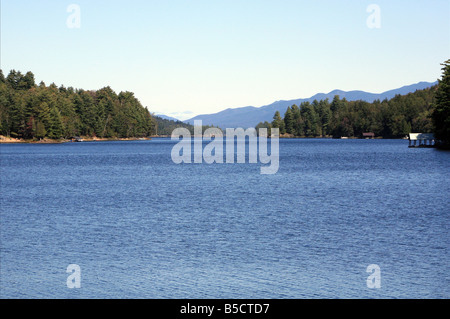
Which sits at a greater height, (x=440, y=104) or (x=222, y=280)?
(x=440, y=104)

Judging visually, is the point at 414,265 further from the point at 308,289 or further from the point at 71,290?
the point at 71,290

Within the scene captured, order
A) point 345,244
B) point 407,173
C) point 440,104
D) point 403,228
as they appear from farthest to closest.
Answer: point 440,104 < point 407,173 < point 403,228 < point 345,244

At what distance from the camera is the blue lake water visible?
24078mm

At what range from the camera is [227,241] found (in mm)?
33250

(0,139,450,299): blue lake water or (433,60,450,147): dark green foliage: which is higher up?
(433,60,450,147): dark green foliage

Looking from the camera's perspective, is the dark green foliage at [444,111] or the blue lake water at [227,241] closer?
the blue lake water at [227,241]

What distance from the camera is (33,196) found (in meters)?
58.8

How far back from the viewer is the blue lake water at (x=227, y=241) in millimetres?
24078

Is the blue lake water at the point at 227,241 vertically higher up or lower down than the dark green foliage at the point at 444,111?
lower down

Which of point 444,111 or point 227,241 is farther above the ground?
point 444,111

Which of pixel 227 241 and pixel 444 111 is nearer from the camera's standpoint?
pixel 227 241

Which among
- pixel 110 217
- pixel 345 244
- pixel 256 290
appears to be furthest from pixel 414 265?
pixel 110 217

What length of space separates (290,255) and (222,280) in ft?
18.9

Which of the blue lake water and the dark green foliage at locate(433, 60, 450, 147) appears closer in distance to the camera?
the blue lake water
